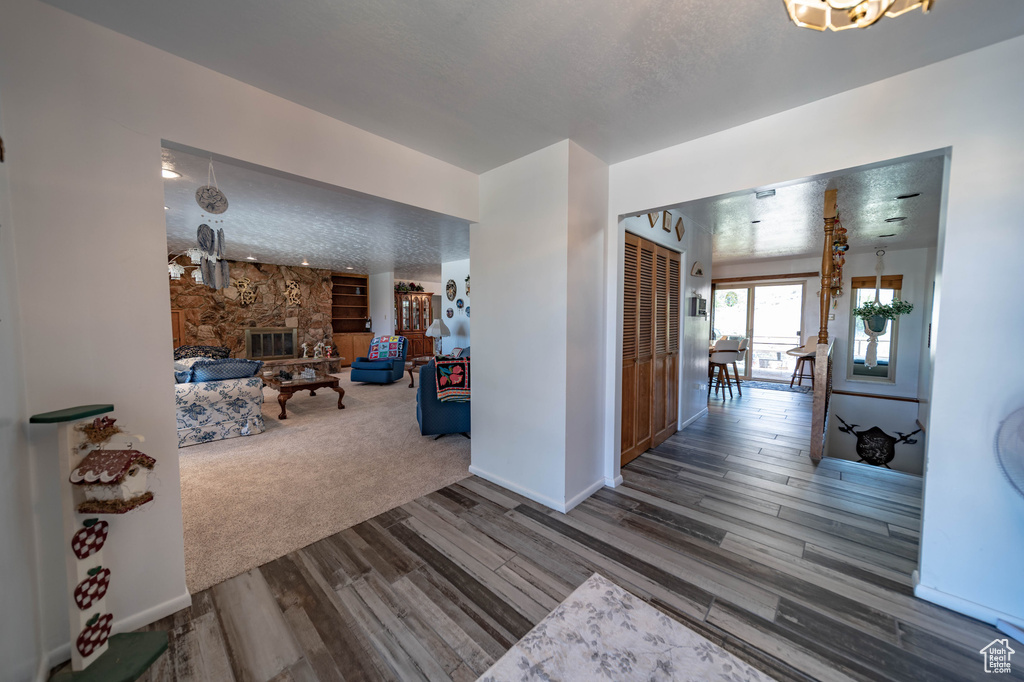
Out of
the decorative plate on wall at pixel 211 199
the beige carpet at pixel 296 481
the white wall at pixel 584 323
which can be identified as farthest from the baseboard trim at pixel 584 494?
the decorative plate on wall at pixel 211 199

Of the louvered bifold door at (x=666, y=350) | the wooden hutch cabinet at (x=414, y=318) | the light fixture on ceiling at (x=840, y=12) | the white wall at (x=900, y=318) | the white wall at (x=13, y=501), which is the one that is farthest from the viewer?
the wooden hutch cabinet at (x=414, y=318)

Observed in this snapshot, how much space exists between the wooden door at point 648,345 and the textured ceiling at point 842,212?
554 millimetres

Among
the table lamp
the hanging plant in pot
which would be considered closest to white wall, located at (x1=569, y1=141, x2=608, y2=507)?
the table lamp

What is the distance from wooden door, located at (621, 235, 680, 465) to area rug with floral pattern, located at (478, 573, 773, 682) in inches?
65.9

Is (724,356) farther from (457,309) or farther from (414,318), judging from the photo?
(414,318)

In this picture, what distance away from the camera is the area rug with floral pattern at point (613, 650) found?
135 centimetres

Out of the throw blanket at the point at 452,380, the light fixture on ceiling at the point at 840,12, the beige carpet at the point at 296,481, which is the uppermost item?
the light fixture on ceiling at the point at 840,12

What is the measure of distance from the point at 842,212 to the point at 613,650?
484 cm

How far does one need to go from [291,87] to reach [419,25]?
86 centimetres

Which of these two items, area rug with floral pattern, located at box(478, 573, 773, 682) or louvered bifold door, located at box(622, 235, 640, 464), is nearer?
area rug with floral pattern, located at box(478, 573, 773, 682)

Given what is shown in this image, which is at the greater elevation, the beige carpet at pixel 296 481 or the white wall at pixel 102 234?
the white wall at pixel 102 234

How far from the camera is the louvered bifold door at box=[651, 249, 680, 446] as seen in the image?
12.0ft

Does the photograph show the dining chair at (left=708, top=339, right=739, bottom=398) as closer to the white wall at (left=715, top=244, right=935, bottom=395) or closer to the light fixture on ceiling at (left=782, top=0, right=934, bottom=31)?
the white wall at (left=715, top=244, right=935, bottom=395)

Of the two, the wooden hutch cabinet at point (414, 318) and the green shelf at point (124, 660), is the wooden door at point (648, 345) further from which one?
the wooden hutch cabinet at point (414, 318)
